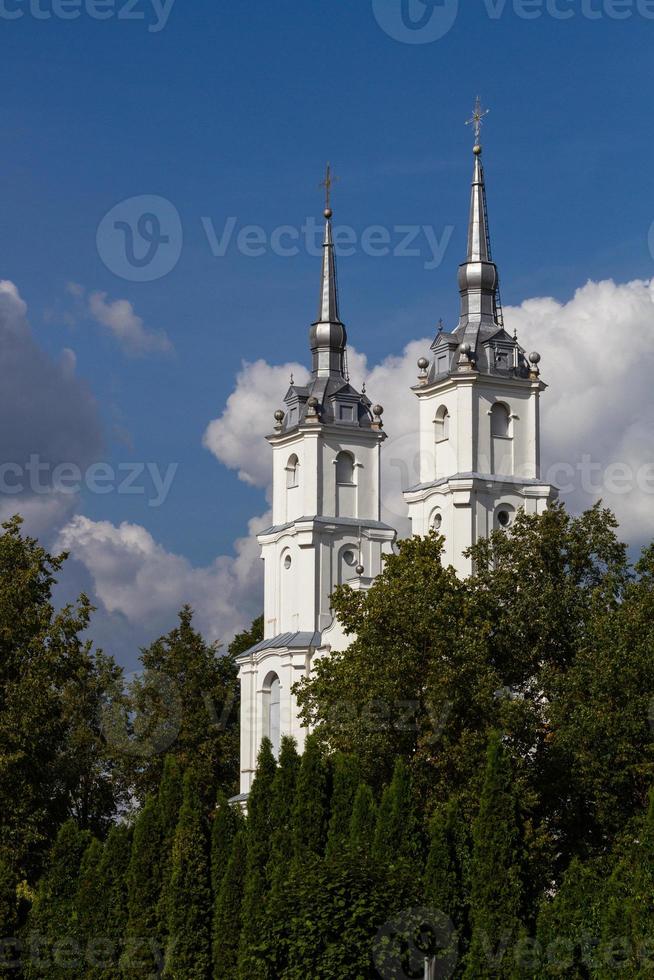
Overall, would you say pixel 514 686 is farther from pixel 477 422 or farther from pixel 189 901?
pixel 477 422

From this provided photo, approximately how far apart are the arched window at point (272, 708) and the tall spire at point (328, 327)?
42.0 ft

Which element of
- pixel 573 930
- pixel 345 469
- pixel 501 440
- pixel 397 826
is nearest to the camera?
pixel 573 930

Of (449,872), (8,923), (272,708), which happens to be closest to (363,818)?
(449,872)

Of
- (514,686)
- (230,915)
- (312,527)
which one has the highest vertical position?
(312,527)

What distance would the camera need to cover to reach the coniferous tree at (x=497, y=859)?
3094 centimetres

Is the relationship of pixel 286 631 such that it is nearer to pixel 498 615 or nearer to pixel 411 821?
pixel 498 615

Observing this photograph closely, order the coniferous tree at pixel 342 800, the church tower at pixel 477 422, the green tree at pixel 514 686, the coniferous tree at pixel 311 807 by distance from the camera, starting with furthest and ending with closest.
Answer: the church tower at pixel 477 422 → the green tree at pixel 514 686 → the coniferous tree at pixel 311 807 → the coniferous tree at pixel 342 800

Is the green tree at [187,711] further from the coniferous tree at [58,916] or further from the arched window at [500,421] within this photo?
the coniferous tree at [58,916]

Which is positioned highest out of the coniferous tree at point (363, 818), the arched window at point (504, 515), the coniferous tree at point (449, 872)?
the arched window at point (504, 515)

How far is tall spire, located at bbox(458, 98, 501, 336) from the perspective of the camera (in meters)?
62.0

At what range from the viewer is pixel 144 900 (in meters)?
36.2

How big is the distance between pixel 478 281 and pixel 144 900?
32.2 metres

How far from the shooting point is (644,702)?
38.0m

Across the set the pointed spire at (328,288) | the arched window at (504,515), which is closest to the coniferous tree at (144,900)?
the arched window at (504,515)
